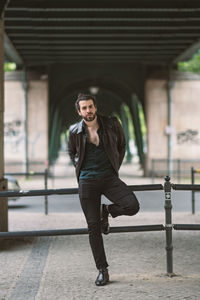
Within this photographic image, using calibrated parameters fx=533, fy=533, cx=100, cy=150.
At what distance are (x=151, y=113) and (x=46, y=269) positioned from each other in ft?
64.2

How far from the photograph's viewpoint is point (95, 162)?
5070mm

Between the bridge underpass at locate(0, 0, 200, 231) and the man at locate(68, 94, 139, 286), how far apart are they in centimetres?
290

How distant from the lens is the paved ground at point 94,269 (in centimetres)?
481

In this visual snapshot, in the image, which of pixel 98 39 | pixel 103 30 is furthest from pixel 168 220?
pixel 98 39

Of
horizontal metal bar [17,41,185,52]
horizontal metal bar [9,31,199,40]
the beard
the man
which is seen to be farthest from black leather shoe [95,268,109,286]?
horizontal metal bar [17,41,185,52]

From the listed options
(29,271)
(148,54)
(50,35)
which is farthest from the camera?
(148,54)

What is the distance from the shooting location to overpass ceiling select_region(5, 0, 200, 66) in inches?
542

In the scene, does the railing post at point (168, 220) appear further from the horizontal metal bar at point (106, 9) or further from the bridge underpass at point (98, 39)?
the horizontal metal bar at point (106, 9)

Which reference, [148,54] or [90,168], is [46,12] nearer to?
[148,54]

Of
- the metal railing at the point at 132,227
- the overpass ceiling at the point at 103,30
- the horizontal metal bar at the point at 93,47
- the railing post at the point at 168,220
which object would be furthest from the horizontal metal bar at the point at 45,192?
the horizontal metal bar at the point at 93,47

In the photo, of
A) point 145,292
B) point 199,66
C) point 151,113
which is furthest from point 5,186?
point 199,66

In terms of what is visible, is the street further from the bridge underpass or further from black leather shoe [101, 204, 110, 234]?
black leather shoe [101, 204, 110, 234]

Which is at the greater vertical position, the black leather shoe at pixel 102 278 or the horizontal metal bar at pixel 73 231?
the horizontal metal bar at pixel 73 231

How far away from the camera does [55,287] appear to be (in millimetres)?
5043
